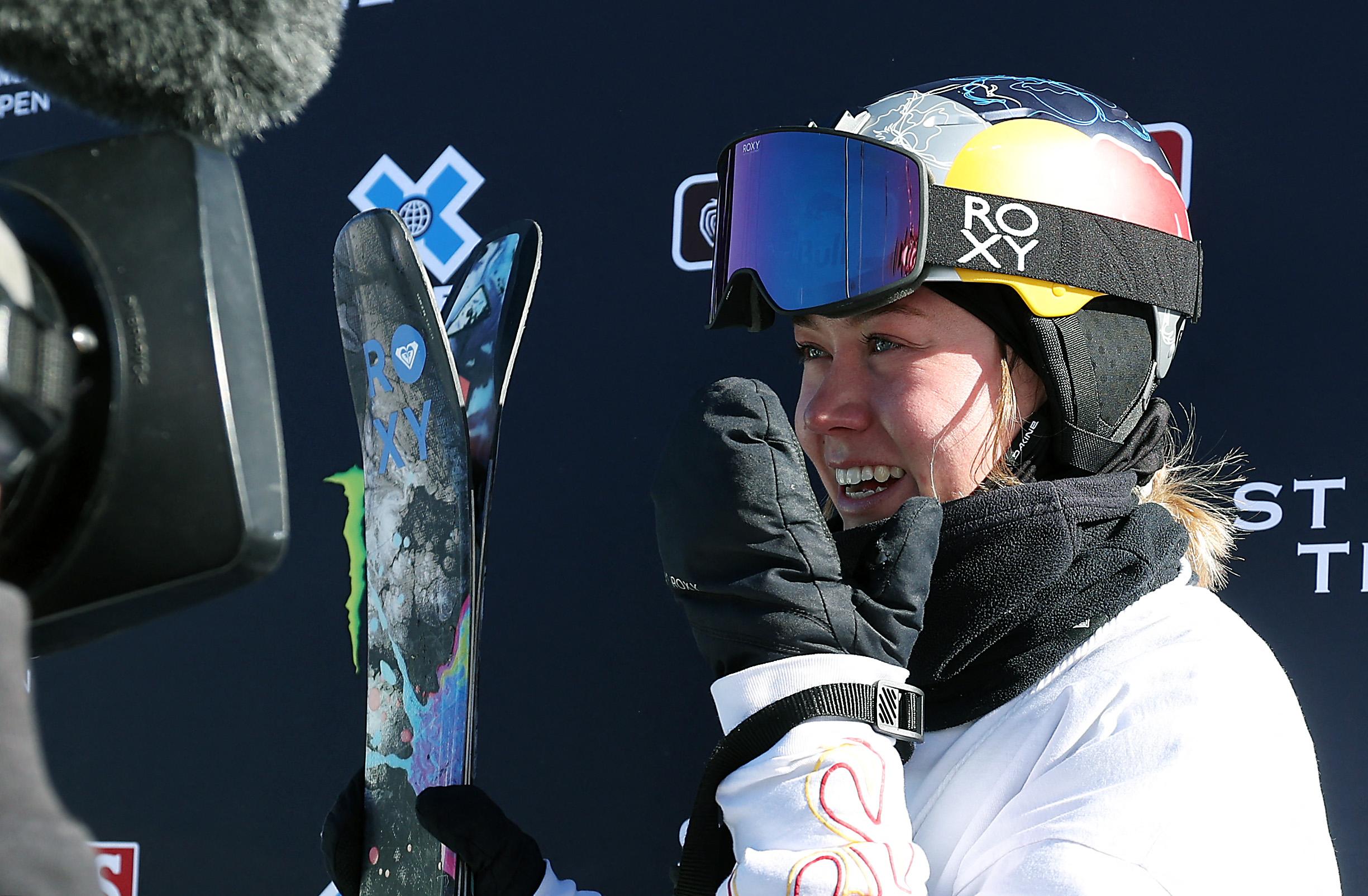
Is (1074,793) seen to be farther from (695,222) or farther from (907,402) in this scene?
(695,222)

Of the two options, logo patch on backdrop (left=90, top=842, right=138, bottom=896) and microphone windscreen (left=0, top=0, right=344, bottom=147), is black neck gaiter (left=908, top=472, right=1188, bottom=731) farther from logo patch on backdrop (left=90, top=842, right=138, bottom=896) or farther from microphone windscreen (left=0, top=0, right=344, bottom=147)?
logo patch on backdrop (left=90, top=842, right=138, bottom=896)

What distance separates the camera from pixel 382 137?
1.96 metres

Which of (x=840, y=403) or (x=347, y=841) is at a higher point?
(x=840, y=403)

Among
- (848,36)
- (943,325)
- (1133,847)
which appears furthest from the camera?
(848,36)

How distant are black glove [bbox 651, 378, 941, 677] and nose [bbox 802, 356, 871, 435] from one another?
20cm

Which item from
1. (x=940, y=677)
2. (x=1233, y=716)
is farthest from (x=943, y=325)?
(x=1233, y=716)

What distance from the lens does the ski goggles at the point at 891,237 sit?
3.94ft

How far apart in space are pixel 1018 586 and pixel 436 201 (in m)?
1.15

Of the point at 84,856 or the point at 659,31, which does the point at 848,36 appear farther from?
the point at 84,856

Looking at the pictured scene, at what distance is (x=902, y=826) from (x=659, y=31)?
1.21m

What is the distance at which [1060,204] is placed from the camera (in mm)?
1237

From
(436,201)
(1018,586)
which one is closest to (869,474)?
(1018,586)

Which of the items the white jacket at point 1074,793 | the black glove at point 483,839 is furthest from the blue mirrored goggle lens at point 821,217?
the black glove at point 483,839

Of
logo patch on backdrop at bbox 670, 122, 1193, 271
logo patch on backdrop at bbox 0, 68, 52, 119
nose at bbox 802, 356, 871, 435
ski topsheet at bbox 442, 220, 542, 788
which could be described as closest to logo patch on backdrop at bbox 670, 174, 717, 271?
logo patch on backdrop at bbox 670, 122, 1193, 271
